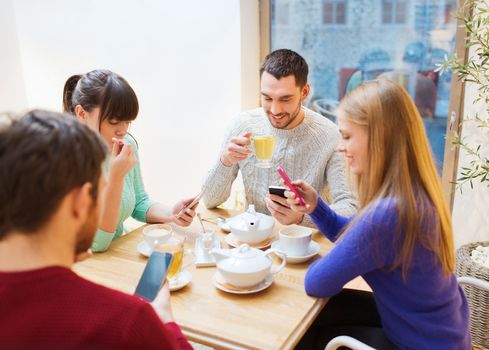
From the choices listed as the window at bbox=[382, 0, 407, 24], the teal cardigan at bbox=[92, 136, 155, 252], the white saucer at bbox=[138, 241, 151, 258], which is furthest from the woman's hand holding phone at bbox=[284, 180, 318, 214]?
the window at bbox=[382, 0, 407, 24]

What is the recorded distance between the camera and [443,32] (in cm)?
282

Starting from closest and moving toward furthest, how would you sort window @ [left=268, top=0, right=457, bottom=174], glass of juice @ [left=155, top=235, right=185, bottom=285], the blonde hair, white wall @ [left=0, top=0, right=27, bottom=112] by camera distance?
1. the blonde hair
2. glass of juice @ [left=155, top=235, right=185, bottom=285]
3. window @ [left=268, top=0, right=457, bottom=174]
4. white wall @ [left=0, top=0, right=27, bottom=112]

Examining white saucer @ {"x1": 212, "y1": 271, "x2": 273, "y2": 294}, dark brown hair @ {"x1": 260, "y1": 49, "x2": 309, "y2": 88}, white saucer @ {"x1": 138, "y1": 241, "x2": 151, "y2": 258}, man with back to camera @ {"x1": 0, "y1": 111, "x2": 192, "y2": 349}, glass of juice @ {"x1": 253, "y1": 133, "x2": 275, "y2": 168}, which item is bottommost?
white saucer @ {"x1": 138, "y1": 241, "x2": 151, "y2": 258}

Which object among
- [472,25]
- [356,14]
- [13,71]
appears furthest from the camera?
[13,71]

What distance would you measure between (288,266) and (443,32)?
2081mm

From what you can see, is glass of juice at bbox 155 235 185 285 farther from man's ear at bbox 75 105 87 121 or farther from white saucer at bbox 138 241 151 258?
man's ear at bbox 75 105 87 121

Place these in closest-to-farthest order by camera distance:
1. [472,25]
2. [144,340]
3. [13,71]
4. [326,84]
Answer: [144,340]
[472,25]
[326,84]
[13,71]

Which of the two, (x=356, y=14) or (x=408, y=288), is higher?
(x=356, y=14)

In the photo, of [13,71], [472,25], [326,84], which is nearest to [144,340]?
[472,25]

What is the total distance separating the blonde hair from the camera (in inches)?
47.6

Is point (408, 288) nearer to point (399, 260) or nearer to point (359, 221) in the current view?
point (399, 260)

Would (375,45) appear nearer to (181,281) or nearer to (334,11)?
(334,11)

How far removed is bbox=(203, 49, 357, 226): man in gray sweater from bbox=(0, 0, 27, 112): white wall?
216 cm

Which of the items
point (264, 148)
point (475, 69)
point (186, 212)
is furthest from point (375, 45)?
point (186, 212)
